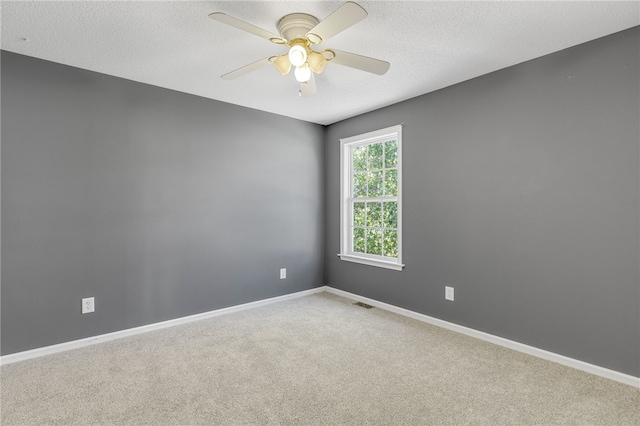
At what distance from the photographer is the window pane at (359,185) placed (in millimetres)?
4332

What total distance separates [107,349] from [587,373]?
3.69 metres

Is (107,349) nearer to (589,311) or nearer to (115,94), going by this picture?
(115,94)

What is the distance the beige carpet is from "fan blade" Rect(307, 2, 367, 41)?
2134 mm

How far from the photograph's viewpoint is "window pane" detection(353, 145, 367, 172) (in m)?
4.33

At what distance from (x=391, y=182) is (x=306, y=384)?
248cm

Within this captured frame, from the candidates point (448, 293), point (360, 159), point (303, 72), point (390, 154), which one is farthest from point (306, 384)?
point (360, 159)

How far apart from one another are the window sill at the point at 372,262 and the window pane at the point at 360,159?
3.73 feet

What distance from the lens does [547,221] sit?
2.63 meters

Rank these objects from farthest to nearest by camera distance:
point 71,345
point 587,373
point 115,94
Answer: point 115,94, point 71,345, point 587,373

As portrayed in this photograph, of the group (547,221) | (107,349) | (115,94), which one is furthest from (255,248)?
(547,221)

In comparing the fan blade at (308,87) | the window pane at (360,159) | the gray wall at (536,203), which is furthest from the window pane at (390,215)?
the fan blade at (308,87)

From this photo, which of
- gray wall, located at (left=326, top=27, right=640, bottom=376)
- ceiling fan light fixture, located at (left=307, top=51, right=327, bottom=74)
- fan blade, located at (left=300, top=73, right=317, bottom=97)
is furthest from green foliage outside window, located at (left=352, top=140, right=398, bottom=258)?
ceiling fan light fixture, located at (left=307, top=51, right=327, bottom=74)

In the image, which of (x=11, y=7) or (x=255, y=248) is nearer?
(x=11, y=7)

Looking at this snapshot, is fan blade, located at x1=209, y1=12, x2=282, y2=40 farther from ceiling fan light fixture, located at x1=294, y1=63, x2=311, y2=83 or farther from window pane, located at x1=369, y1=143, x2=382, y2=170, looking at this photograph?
window pane, located at x1=369, y1=143, x2=382, y2=170
